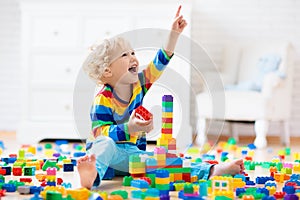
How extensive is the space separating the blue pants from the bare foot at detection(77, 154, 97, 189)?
75 mm

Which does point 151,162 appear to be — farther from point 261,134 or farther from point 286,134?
point 286,134

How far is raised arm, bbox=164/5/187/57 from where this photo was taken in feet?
6.23

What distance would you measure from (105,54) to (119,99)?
169 millimetres

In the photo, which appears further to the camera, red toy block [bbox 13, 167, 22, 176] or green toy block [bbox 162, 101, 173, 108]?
red toy block [bbox 13, 167, 22, 176]

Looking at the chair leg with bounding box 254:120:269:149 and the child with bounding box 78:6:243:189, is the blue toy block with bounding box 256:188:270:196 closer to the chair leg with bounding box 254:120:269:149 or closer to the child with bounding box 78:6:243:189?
the child with bounding box 78:6:243:189

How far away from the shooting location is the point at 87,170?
1.67m

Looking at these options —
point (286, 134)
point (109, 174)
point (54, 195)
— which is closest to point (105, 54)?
point (109, 174)

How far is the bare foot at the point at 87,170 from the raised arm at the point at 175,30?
493 mm

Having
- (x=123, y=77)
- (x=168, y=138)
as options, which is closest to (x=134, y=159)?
(x=168, y=138)

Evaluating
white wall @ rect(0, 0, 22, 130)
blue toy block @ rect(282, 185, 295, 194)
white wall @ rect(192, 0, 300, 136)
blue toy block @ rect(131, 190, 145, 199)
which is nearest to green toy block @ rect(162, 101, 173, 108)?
blue toy block @ rect(131, 190, 145, 199)

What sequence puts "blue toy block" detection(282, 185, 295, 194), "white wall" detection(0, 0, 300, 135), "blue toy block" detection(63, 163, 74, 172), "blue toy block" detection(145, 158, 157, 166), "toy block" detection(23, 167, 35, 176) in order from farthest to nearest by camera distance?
"white wall" detection(0, 0, 300, 135) < "blue toy block" detection(63, 163, 74, 172) < "toy block" detection(23, 167, 35, 176) < "blue toy block" detection(145, 158, 157, 166) < "blue toy block" detection(282, 185, 295, 194)

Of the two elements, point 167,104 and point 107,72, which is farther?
point 107,72

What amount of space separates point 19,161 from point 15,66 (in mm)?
1927

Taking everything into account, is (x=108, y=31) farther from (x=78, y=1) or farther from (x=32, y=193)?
(x=32, y=193)
